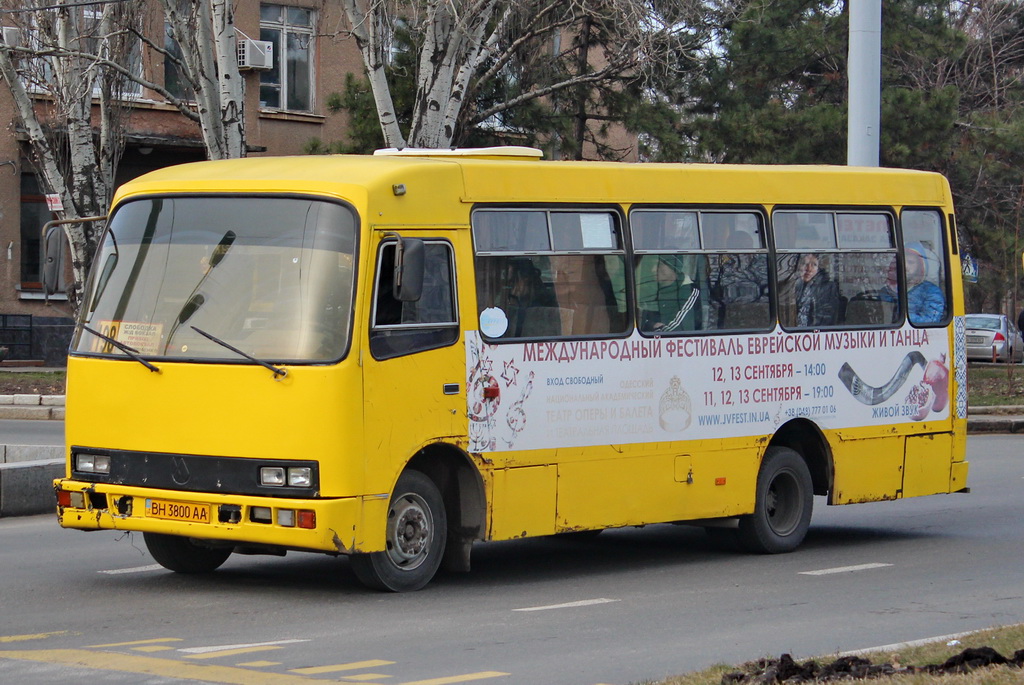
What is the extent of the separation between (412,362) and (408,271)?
63 cm

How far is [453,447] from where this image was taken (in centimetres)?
982

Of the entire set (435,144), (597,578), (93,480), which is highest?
(435,144)

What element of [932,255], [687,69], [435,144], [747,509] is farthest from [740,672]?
[687,69]

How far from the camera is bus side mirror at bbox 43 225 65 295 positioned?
9938 millimetres

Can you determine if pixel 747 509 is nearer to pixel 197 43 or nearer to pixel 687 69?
pixel 197 43

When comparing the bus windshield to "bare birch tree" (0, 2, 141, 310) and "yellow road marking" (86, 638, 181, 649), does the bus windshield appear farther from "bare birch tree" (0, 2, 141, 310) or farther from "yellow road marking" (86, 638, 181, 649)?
"bare birch tree" (0, 2, 141, 310)

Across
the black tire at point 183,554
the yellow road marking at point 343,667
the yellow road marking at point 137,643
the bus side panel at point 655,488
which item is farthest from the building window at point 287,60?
the yellow road marking at point 343,667

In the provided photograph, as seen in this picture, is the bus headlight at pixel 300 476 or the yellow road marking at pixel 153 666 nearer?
the yellow road marking at pixel 153 666

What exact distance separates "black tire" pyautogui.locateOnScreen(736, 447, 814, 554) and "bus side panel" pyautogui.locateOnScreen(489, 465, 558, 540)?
7.06ft

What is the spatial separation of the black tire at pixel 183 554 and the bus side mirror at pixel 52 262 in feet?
5.45

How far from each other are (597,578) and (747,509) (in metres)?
1.56

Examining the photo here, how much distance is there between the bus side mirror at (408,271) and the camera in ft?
30.1

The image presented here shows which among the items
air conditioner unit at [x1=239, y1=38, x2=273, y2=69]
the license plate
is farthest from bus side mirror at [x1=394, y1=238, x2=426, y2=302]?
air conditioner unit at [x1=239, y1=38, x2=273, y2=69]

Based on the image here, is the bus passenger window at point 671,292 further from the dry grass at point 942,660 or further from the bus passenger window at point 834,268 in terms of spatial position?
the dry grass at point 942,660
